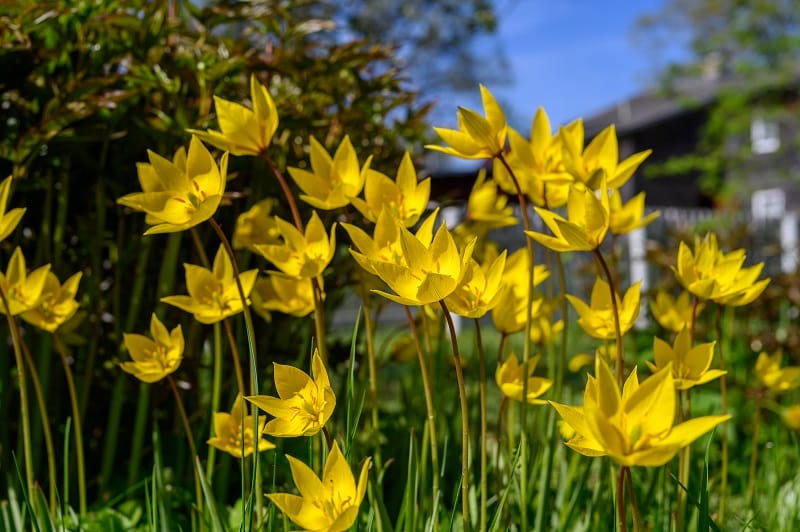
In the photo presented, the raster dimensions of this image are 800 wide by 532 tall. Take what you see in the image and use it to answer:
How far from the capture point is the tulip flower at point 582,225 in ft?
2.89

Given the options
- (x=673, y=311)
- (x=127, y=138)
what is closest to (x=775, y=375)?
(x=673, y=311)

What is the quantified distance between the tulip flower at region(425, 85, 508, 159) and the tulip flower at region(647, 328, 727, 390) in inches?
13.2

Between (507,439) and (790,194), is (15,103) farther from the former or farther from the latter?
(790,194)

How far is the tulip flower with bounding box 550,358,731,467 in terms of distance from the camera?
699 mm

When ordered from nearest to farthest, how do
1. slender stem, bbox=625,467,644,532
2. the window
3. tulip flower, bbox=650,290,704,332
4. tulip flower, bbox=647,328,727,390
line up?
slender stem, bbox=625,467,644,532 → tulip flower, bbox=647,328,727,390 → tulip flower, bbox=650,290,704,332 → the window

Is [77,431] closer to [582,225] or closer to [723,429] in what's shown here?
[582,225]

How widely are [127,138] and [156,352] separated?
662 mm

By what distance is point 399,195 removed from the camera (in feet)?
3.80

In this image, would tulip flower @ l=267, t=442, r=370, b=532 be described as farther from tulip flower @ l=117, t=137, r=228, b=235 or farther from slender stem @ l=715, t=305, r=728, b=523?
slender stem @ l=715, t=305, r=728, b=523

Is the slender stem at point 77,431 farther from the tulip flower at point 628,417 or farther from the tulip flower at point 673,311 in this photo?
the tulip flower at point 673,311

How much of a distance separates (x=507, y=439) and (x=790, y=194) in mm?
23049

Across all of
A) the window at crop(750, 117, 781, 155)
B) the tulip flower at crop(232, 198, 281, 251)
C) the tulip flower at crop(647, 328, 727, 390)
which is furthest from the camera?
the window at crop(750, 117, 781, 155)

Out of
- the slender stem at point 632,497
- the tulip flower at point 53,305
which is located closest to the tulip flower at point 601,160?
the slender stem at point 632,497

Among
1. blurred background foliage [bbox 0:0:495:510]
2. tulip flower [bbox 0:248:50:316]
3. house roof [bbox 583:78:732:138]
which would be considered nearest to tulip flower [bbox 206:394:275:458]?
tulip flower [bbox 0:248:50:316]
